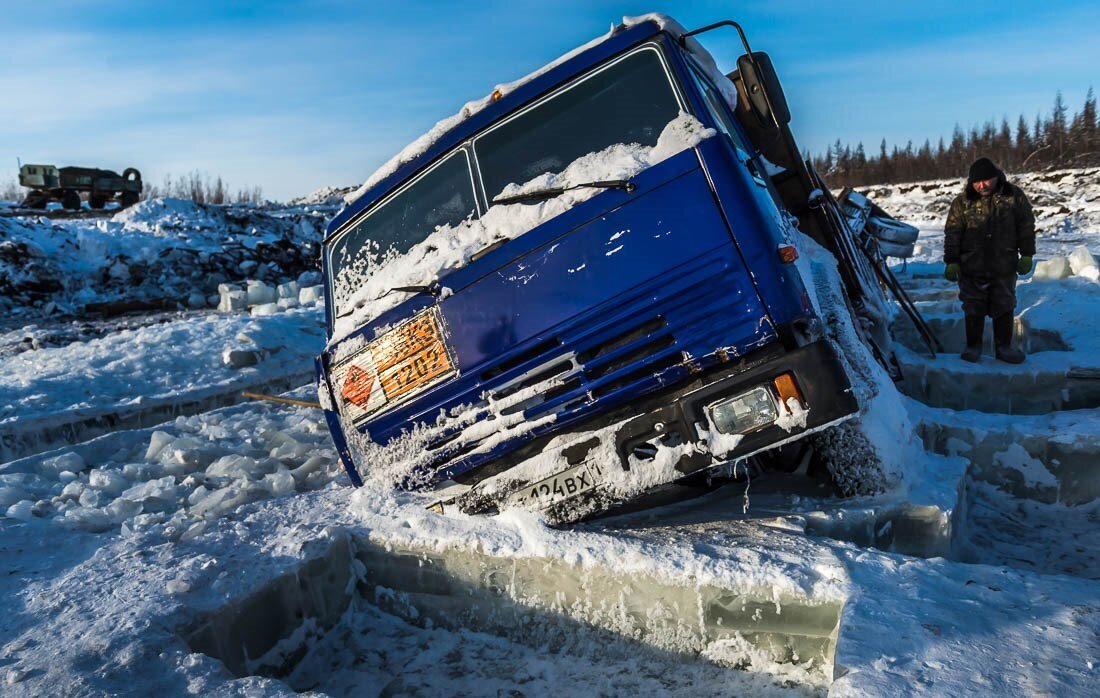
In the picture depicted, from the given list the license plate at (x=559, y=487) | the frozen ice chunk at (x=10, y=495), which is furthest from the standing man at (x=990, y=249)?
the frozen ice chunk at (x=10, y=495)

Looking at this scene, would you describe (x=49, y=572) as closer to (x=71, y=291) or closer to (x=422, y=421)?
(x=422, y=421)

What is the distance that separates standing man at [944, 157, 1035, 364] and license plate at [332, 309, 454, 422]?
13.6ft

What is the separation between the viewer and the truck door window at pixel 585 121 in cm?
318

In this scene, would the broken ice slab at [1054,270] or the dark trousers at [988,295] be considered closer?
the dark trousers at [988,295]

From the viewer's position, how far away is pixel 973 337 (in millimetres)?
5605

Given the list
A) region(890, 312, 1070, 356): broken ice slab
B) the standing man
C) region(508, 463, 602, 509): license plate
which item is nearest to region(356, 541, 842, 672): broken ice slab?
region(508, 463, 602, 509): license plate

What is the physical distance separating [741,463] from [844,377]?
90 cm

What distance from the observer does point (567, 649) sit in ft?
9.08

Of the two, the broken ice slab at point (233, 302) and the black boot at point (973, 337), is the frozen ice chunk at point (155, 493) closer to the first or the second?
the black boot at point (973, 337)

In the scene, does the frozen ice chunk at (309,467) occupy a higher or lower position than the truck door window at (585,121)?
lower

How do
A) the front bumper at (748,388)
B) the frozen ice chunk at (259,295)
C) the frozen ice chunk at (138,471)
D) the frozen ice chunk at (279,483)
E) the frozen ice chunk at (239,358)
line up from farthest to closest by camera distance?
the frozen ice chunk at (259,295), the frozen ice chunk at (239,358), the frozen ice chunk at (138,471), the frozen ice chunk at (279,483), the front bumper at (748,388)

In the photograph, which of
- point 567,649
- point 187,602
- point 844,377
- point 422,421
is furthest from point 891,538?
point 187,602

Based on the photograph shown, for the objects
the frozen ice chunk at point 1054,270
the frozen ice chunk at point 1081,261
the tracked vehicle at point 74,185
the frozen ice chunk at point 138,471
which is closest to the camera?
the frozen ice chunk at point 138,471

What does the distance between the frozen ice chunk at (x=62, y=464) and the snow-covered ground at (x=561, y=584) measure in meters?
0.03
